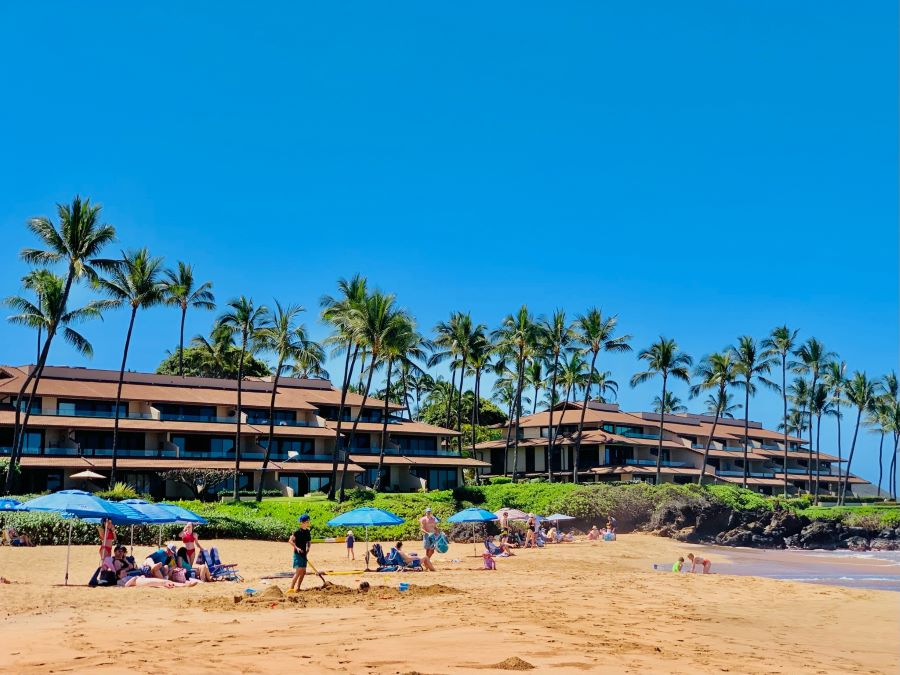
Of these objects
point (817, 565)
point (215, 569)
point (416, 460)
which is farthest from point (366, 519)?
point (416, 460)

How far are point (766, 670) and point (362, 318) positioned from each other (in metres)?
37.4

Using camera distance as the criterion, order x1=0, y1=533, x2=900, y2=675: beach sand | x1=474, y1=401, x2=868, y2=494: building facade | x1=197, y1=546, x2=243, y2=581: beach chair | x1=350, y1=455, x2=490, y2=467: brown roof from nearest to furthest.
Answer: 1. x1=0, y1=533, x2=900, y2=675: beach sand
2. x1=197, y1=546, x2=243, y2=581: beach chair
3. x1=350, y1=455, x2=490, y2=467: brown roof
4. x1=474, y1=401, x2=868, y2=494: building facade

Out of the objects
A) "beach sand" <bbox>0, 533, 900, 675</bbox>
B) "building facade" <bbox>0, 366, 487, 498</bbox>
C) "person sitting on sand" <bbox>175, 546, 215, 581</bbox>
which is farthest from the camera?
"building facade" <bbox>0, 366, 487, 498</bbox>

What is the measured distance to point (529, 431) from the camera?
71250 millimetres

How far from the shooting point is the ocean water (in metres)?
29.6

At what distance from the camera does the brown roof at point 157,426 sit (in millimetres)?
45469

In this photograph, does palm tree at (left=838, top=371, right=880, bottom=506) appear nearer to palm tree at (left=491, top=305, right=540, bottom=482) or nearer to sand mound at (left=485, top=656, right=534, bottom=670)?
palm tree at (left=491, top=305, right=540, bottom=482)

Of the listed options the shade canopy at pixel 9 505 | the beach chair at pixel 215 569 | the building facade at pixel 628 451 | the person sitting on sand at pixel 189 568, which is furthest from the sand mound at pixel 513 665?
the building facade at pixel 628 451

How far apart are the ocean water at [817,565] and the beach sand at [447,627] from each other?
7108 millimetres

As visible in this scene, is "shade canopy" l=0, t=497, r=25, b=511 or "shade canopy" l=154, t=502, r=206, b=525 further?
"shade canopy" l=0, t=497, r=25, b=511

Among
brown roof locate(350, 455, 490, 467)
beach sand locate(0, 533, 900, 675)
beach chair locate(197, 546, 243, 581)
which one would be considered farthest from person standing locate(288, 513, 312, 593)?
brown roof locate(350, 455, 490, 467)

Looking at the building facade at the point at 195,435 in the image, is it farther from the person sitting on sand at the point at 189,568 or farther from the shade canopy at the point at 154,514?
the person sitting on sand at the point at 189,568

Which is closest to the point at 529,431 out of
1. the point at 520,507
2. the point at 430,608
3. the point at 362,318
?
A: the point at 520,507

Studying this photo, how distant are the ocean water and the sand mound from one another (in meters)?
20.7
